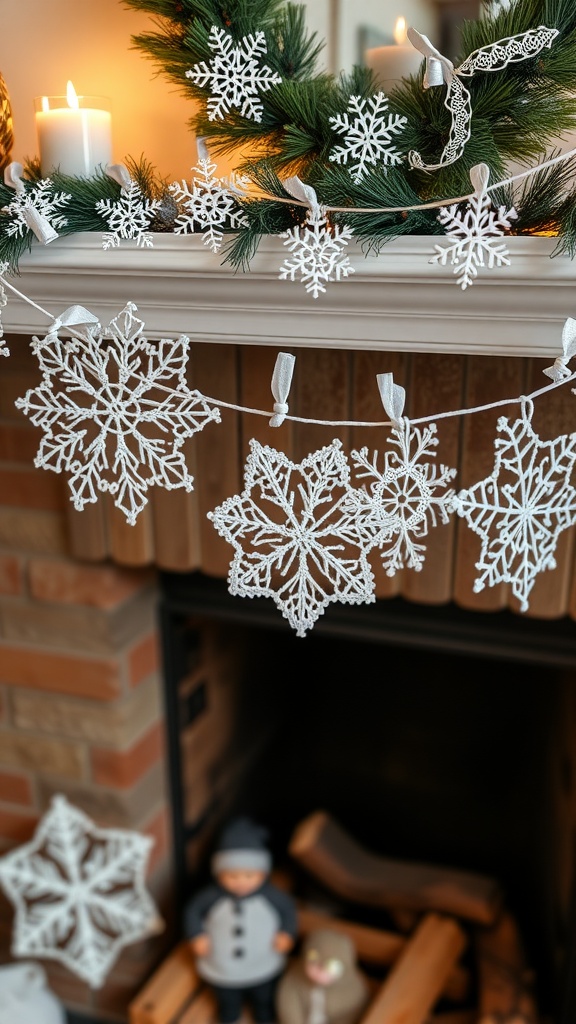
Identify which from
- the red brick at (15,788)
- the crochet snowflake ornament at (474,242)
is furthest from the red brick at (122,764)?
the crochet snowflake ornament at (474,242)

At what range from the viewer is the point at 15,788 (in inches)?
52.4

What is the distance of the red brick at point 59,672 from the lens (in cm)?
122

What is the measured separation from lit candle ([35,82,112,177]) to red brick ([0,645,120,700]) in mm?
667

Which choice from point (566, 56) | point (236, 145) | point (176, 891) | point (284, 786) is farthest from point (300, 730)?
point (566, 56)

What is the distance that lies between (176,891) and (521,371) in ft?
3.31

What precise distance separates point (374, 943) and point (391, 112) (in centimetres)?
122

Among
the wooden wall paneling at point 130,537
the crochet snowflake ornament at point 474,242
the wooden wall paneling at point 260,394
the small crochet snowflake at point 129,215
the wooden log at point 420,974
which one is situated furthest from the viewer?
the wooden log at point 420,974

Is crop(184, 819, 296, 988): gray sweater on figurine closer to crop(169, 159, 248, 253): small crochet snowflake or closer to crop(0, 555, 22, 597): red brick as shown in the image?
crop(0, 555, 22, 597): red brick

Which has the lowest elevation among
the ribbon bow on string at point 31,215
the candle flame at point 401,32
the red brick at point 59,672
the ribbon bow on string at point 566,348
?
the red brick at point 59,672

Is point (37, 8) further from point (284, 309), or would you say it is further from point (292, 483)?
point (292, 483)

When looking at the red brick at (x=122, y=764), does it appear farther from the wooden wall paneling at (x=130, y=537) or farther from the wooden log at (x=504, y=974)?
the wooden log at (x=504, y=974)

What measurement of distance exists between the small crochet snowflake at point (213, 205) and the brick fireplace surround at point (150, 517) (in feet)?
0.07

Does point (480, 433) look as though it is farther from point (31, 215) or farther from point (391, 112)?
point (31, 215)

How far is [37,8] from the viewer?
912 mm
